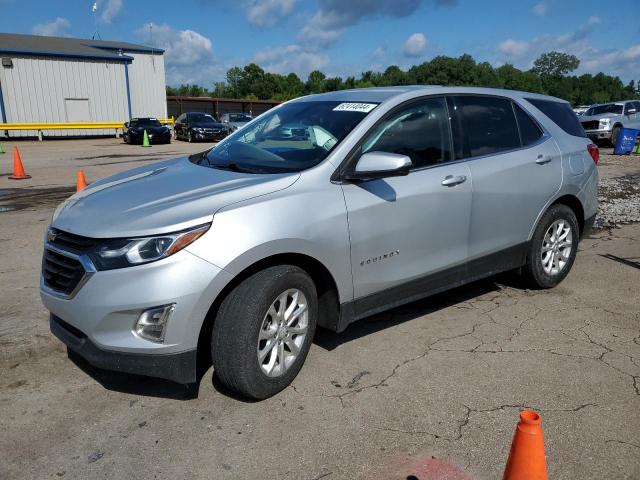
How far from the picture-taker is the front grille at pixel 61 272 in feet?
9.71

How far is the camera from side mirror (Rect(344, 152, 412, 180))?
132 inches

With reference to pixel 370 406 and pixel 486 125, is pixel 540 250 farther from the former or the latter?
pixel 370 406

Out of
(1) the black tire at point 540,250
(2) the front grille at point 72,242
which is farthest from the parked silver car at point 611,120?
(2) the front grille at point 72,242

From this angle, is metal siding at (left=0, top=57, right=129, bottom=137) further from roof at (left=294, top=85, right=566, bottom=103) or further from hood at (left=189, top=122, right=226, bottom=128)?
roof at (left=294, top=85, right=566, bottom=103)

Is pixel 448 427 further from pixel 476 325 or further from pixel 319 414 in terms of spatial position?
pixel 476 325

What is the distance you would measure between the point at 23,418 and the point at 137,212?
135 centimetres

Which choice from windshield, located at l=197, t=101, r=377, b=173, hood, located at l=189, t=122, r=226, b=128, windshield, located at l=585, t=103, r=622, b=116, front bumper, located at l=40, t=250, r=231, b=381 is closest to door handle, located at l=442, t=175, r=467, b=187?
windshield, located at l=197, t=101, r=377, b=173

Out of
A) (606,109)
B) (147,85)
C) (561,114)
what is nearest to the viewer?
(561,114)

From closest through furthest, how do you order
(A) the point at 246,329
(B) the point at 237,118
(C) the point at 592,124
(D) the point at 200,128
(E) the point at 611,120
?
(A) the point at 246,329, (E) the point at 611,120, (C) the point at 592,124, (D) the point at 200,128, (B) the point at 237,118

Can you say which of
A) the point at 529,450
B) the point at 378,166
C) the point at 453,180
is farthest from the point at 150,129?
the point at 529,450

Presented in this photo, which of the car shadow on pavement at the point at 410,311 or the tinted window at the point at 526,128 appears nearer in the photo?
the car shadow on pavement at the point at 410,311

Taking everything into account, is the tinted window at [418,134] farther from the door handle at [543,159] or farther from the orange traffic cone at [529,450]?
the orange traffic cone at [529,450]

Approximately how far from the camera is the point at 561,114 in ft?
17.2

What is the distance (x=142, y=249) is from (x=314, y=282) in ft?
3.80
